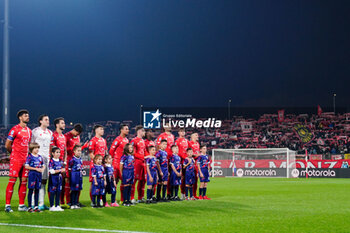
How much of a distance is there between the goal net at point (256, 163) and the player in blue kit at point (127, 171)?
2180 centimetres

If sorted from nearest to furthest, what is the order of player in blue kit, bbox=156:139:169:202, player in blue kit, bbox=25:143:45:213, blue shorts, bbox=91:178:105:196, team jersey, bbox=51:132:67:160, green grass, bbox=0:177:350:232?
green grass, bbox=0:177:350:232 < player in blue kit, bbox=25:143:45:213 < blue shorts, bbox=91:178:105:196 < team jersey, bbox=51:132:67:160 < player in blue kit, bbox=156:139:169:202

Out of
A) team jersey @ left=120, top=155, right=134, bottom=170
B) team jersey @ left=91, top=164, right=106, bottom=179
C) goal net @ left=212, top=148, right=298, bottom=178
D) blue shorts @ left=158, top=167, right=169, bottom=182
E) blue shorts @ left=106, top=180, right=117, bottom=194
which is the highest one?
team jersey @ left=120, top=155, right=134, bottom=170

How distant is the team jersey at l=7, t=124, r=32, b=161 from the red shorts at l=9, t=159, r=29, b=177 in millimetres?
89

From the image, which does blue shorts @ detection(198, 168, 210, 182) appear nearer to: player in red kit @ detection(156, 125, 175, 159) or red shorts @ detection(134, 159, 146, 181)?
player in red kit @ detection(156, 125, 175, 159)

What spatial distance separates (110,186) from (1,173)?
98.1ft

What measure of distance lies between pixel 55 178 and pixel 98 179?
1.01 m

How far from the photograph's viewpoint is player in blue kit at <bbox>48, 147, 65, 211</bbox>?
33.7ft

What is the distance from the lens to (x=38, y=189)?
1027 centimetres

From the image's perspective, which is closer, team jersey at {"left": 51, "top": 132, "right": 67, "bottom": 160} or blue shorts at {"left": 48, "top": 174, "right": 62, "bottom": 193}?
blue shorts at {"left": 48, "top": 174, "right": 62, "bottom": 193}

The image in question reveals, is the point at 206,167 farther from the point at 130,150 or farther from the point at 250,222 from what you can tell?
the point at 250,222

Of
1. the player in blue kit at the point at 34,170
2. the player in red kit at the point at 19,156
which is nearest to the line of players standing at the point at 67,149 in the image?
the player in red kit at the point at 19,156

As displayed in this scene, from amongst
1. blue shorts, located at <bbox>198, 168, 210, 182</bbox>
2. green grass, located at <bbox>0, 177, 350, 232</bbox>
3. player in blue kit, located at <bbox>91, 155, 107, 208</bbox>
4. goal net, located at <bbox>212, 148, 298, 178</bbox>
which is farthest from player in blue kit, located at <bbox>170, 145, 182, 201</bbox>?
goal net, located at <bbox>212, 148, 298, 178</bbox>

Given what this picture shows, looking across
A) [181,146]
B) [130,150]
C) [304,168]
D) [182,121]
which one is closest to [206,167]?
[181,146]

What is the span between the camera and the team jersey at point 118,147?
12.3 meters
